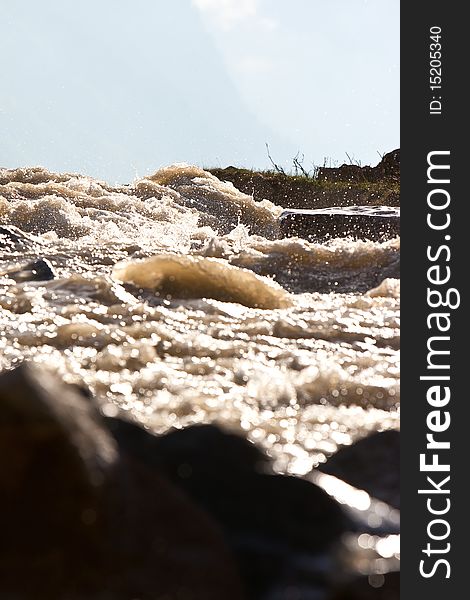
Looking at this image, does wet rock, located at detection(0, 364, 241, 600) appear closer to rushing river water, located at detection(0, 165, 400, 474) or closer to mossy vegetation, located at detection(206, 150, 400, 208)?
rushing river water, located at detection(0, 165, 400, 474)

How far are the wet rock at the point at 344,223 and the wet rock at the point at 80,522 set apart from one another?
6089 mm

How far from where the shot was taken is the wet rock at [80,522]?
1246 mm

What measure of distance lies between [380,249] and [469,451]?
4115 mm

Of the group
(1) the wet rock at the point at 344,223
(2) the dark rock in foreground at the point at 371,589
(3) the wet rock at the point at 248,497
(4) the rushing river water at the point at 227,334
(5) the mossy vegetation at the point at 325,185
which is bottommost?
(2) the dark rock in foreground at the point at 371,589

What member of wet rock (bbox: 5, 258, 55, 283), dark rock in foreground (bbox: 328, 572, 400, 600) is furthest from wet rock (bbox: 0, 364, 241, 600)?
wet rock (bbox: 5, 258, 55, 283)

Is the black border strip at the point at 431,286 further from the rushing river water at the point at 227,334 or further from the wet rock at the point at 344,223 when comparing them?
the wet rock at the point at 344,223


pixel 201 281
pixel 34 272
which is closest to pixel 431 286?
pixel 201 281

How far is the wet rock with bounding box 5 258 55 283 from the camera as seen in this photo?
4461 millimetres

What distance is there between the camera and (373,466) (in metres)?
1.92

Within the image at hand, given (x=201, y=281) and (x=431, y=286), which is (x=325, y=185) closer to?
(x=201, y=281)

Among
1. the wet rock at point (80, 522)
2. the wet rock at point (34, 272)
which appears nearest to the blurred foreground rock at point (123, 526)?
the wet rock at point (80, 522)

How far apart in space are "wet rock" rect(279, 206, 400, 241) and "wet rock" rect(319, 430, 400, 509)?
5.35 metres

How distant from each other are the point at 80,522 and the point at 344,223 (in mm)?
6711

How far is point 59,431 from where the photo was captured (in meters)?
1.33
